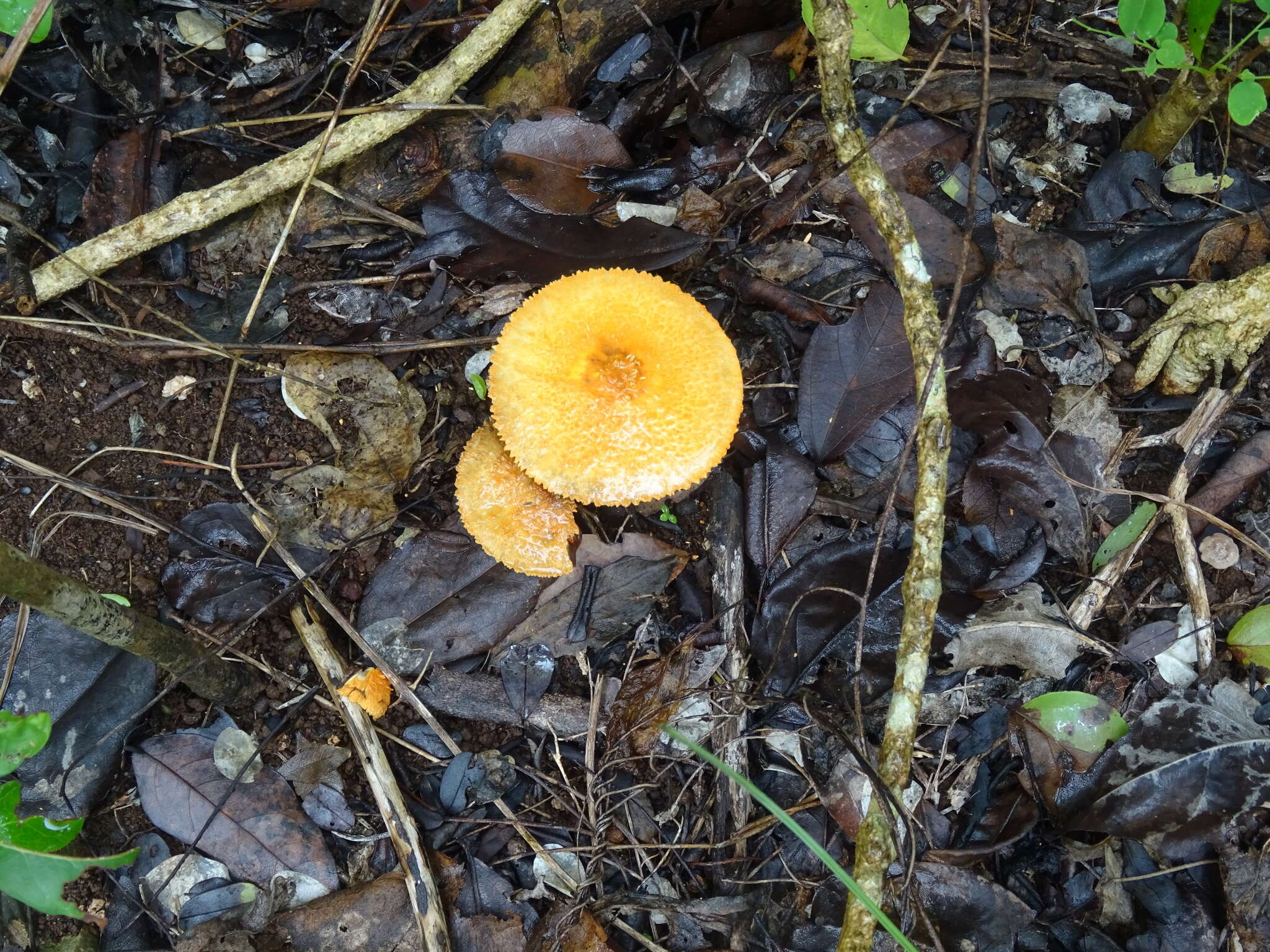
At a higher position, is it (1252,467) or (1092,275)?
(1092,275)

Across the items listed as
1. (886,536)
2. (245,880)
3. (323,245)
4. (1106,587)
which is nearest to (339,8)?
(323,245)

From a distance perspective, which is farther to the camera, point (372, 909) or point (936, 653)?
point (936, 653)

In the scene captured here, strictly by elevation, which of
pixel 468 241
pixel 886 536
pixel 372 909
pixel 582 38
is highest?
pixel 582 38

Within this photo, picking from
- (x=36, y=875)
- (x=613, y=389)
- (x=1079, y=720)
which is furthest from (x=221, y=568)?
(x=1079, y=720)

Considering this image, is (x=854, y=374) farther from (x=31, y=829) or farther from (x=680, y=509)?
(x=31, y=829)

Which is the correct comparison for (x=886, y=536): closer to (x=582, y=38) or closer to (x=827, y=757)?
(x=827, y=757)
